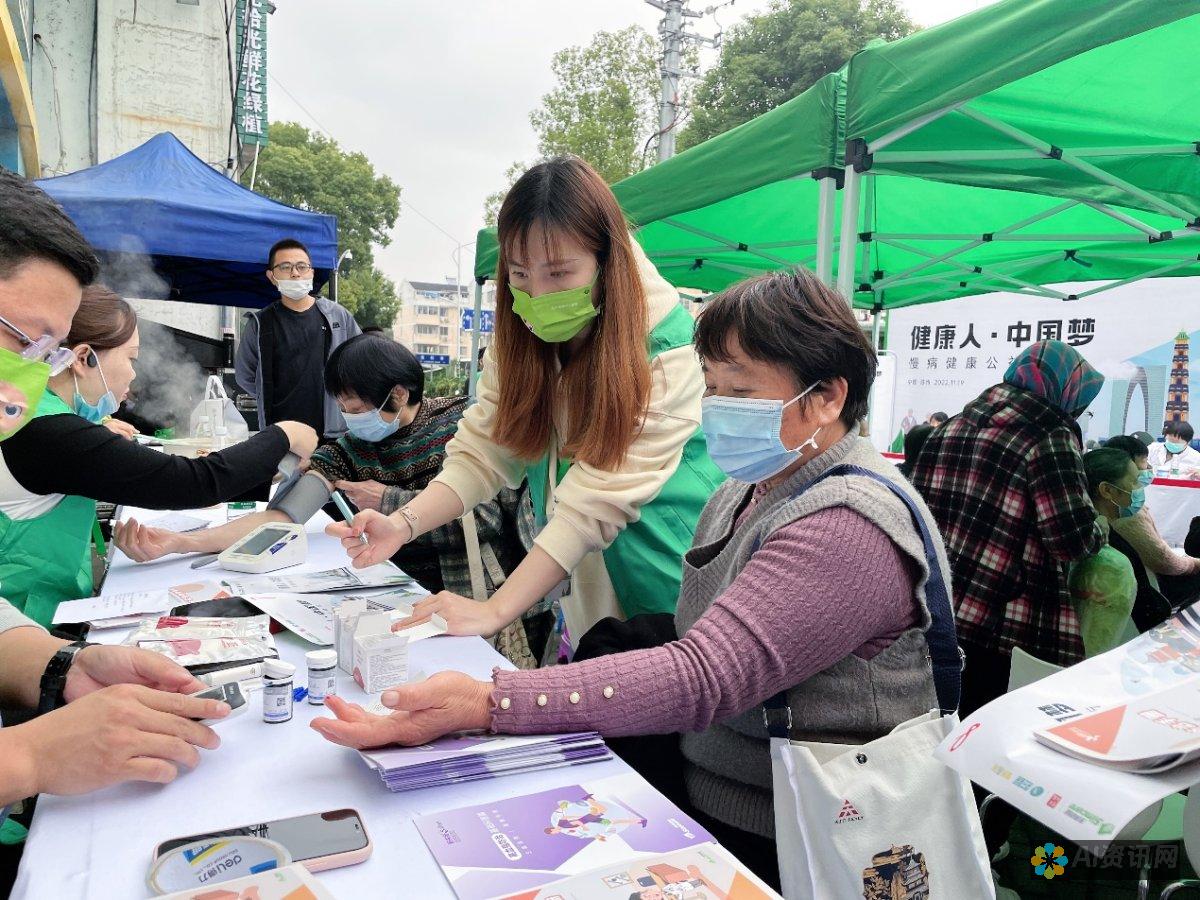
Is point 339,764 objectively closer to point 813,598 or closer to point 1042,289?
point 813,598

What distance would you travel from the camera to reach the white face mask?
498cm

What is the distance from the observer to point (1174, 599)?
346 cm

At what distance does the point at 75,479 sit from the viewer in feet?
6.04

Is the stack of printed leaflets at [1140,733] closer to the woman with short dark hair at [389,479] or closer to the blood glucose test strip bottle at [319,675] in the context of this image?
the blood glucose test strip bottle at [319,675]

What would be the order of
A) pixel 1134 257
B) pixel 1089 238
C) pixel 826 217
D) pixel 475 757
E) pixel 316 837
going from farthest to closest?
pixel 1134 257 → pixel 1089 238 → pixel 826 217 → pixel 475 757 → pixel 316 837

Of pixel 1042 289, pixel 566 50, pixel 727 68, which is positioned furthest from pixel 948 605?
pixel 727 68

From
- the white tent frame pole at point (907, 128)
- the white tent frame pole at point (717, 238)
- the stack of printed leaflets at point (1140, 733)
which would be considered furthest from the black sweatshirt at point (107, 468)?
the white tent frame pole at point (717, 238)

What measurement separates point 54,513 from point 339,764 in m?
1.28

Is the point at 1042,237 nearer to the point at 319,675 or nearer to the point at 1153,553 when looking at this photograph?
the point at 1153,553

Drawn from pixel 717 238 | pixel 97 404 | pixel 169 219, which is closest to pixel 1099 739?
pixel 97 404

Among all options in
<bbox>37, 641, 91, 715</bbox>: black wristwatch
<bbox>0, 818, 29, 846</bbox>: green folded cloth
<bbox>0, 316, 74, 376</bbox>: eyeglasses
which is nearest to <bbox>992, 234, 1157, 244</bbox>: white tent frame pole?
<bbox>0, 316, 74, 376</bbox>: eyeglasses

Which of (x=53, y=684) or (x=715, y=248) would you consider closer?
(x=53, y=684)

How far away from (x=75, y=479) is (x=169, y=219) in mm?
3954

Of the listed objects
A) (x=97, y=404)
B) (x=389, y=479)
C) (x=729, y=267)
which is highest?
(x=729, y=267)
